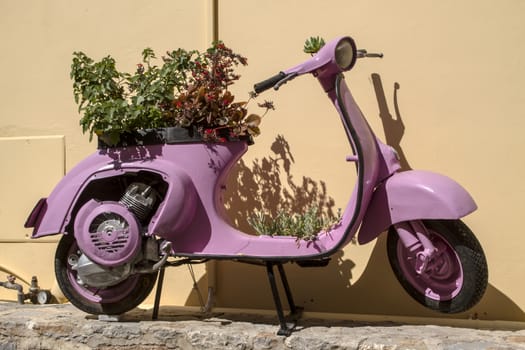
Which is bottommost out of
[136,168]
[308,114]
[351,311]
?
[351,311]

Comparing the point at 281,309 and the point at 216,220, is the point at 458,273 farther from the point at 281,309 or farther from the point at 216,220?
the point at 216,220

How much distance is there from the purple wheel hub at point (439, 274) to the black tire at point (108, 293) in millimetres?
1407

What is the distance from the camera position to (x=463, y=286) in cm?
299

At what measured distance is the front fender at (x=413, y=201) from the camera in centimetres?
293

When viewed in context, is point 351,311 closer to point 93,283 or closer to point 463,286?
point 463,286

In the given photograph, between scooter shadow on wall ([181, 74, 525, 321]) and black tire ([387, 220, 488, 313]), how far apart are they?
1.50 ft

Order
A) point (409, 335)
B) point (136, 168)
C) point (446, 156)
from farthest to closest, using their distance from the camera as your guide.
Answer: point (446, 156) → point (136, 168) → point (409, 335)

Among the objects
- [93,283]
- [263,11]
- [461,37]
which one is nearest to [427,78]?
[461,37]

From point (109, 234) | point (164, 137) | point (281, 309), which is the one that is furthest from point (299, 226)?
point (109, 234)

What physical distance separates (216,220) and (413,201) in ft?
3.29

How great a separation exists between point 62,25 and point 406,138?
8.45 ft

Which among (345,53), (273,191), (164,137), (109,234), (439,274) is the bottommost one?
(439,274)

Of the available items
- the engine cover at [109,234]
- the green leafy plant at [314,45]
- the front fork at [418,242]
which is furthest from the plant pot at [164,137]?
the front fork at [418,242]

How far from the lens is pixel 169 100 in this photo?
11.4ft
